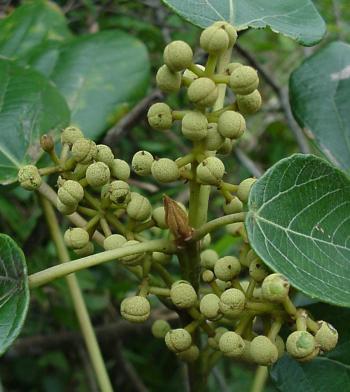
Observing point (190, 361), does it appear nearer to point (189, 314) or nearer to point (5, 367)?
point (189, 314)

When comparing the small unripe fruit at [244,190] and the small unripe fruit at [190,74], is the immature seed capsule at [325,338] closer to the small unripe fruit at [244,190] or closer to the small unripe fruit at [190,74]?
the small unripe fruit at [244,190]

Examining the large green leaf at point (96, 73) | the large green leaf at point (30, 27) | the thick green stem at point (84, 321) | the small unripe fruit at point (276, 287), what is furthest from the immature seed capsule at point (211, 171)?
the large green leaf at point (30, 27)

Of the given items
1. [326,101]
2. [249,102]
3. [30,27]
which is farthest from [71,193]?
[30,27]

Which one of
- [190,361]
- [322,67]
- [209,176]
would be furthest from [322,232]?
[322,67]

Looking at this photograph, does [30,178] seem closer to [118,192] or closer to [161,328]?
[118,192]

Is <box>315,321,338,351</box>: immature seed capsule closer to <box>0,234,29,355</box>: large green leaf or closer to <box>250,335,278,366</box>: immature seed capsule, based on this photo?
<box>250,335,278,366</box>: immature seed capsule
